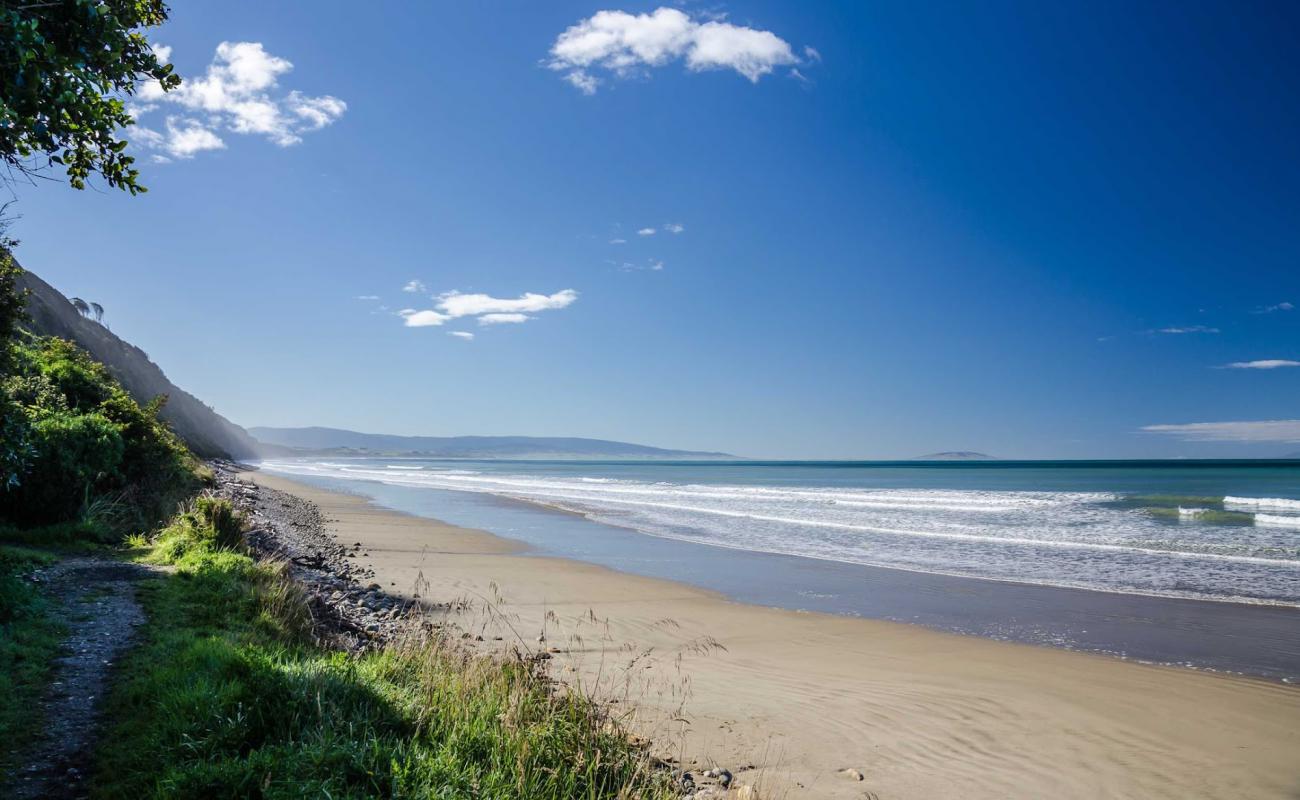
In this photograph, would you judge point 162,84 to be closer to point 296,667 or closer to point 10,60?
point 10,60

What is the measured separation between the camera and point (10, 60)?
426 cm

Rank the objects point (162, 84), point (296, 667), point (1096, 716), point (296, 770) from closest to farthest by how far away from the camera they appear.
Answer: point (296, 770) → point (296, 667) → point (162, 84) → point (1096, 716)

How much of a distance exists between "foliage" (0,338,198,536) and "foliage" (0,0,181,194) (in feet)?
12.8

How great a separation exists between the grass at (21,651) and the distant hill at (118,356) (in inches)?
919

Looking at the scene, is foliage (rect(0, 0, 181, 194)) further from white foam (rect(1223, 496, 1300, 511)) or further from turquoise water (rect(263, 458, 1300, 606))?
white foam (rect(1223, 496, 1300, 511))

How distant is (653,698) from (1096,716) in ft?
15.5

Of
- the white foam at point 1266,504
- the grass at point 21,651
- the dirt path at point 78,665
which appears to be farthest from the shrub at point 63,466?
A: the white foam at point 1266,504

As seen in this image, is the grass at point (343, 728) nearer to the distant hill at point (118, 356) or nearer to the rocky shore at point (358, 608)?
the rocky shore at point (358, 608)

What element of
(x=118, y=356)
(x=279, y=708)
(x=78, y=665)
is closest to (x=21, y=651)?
(x=78, y=665)

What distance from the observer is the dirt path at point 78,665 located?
167 inches

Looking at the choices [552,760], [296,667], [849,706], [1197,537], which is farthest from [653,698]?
[1197,537]

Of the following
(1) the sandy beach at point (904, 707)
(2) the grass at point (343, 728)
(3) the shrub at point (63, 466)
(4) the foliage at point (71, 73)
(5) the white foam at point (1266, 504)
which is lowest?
(1) the sandy beach at point (904, 707)

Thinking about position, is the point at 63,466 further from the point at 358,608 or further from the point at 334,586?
the point at 358,608

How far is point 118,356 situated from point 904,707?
217ft
